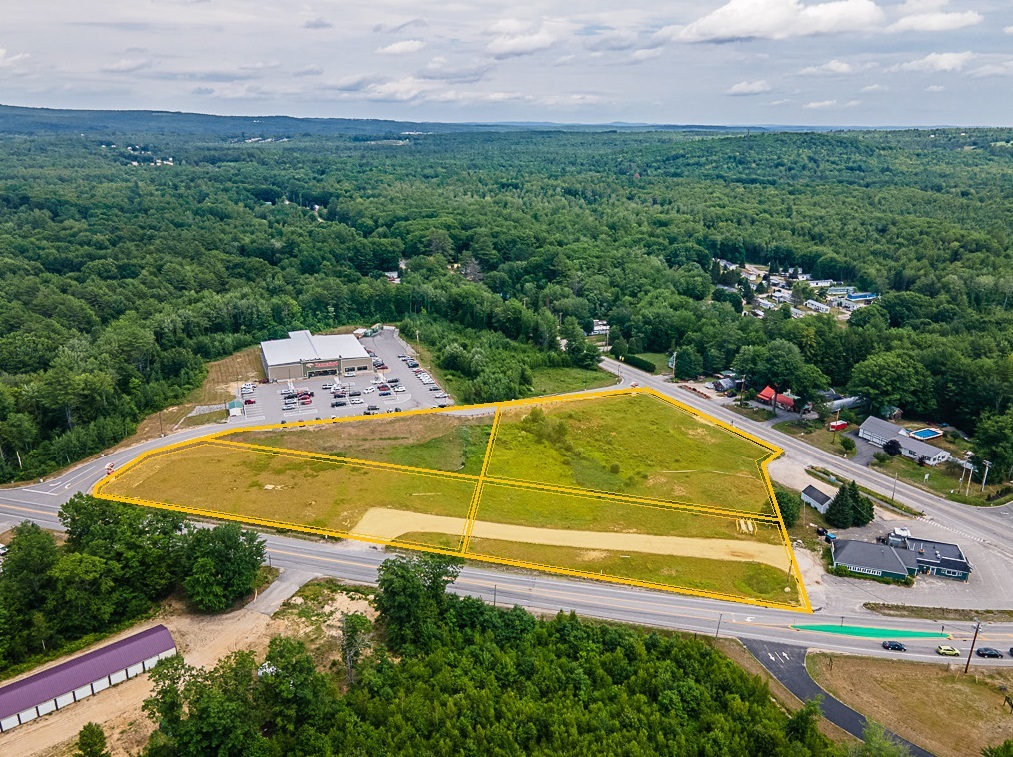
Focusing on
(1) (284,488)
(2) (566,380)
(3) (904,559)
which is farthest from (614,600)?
(2) (566,380)

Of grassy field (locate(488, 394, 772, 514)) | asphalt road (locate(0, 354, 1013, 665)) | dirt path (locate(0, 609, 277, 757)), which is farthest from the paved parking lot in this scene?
dirt path (locate(0, 609, 277, 757))

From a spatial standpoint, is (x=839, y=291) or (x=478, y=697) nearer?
(x=478, y=697)

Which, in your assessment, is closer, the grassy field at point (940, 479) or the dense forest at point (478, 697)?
the dense forest at point (478, 697)

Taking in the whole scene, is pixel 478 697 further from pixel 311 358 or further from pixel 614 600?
pixel 311 358

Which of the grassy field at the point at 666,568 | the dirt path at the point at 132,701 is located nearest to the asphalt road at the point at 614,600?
the grassy field at the point at 666,568

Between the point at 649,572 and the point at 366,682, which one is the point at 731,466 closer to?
the point at 649,572

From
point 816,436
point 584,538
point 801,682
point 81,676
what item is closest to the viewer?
point 81,676

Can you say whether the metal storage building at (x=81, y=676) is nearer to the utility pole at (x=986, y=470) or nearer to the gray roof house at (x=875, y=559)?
the gray roof house at (x=875, y=559)
